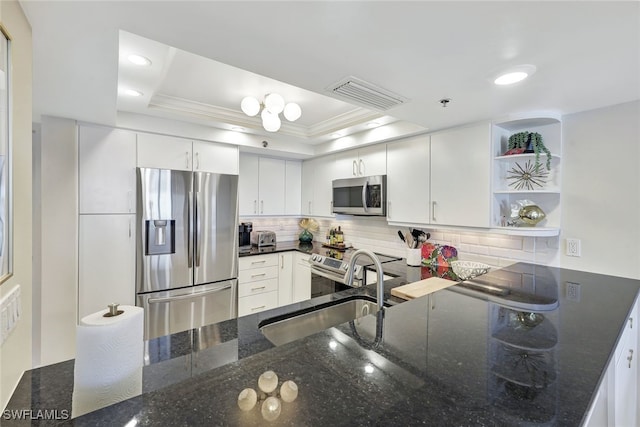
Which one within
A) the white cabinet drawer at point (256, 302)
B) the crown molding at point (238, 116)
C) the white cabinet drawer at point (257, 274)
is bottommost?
the white cabinet drawer at point (256, 302)

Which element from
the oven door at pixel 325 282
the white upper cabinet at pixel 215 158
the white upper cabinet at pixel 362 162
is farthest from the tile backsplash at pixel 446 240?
the white upper cabinet at pixel 215 158

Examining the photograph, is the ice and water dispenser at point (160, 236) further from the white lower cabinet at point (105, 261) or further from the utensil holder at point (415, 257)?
the utensil holder at point (415, 257)

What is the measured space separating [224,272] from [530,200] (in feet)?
9.21

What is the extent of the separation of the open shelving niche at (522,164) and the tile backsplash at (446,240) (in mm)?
201

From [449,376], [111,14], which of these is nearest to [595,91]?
[449,376]

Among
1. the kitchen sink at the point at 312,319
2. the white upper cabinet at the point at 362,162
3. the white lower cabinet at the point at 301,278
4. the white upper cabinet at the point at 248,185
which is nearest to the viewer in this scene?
the kitchen sink at the point at 312,319

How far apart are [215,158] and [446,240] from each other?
2.46m

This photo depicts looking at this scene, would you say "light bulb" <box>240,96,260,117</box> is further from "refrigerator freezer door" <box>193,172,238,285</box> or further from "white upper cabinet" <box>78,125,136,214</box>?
"white upper cabinet" <box>78,125,136,214</box>

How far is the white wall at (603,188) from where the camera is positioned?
180cm

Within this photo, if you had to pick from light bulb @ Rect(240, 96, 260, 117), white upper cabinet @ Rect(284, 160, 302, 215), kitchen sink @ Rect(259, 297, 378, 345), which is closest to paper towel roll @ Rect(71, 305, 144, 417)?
kitchen sink @ Rect(259, 297, 378, 345)

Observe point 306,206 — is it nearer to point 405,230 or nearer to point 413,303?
point 405,230

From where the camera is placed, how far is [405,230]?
3045mm

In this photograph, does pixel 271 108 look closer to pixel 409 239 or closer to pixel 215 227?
pixel 215 227

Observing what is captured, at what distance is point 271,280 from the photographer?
3410 millimetres
